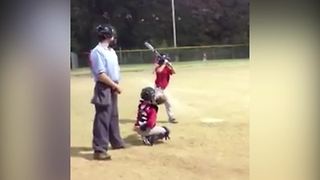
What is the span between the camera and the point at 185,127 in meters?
2.79

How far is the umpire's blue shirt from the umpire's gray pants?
0.07 meters

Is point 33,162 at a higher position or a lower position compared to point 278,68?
lower

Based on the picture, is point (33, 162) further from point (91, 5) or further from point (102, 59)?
point (91, 5)

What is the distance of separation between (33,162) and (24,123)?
9.0 inches

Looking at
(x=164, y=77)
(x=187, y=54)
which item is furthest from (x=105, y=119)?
(x=187, y=54)

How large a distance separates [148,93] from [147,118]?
0.46ft

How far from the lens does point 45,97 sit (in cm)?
291

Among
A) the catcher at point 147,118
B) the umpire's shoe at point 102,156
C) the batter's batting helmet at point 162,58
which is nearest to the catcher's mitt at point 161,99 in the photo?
the catcher at point 147,118

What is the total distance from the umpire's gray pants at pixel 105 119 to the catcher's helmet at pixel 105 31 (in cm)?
27

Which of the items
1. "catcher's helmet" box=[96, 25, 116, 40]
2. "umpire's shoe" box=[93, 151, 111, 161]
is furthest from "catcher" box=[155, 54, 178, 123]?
"umpire's shoe" box=[93, 151, 111, 161]

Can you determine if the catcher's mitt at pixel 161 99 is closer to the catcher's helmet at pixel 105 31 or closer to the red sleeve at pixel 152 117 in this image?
the red sleeve at pixel 152 117

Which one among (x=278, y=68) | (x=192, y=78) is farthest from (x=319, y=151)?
(x=192, y=78)

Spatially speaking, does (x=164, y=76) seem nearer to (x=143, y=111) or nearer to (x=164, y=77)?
(x=164, y=77)

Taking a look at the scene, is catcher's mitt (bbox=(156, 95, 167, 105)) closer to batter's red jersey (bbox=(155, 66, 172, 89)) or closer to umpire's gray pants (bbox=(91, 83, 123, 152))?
batter's red jersey (bbox=(155, 66, 172, 89))
